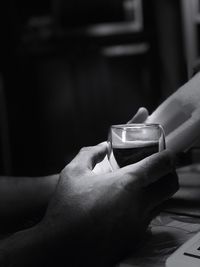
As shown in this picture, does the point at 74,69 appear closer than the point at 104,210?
No

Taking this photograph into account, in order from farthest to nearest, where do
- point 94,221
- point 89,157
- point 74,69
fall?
point 74,69 < point 89,157 < point 94,221

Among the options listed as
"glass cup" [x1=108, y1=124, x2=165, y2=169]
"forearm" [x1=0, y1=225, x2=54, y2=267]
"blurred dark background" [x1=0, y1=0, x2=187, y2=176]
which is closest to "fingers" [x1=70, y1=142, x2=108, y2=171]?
"glass cup" [x1=108, y1=124, x2=165, y2=169]

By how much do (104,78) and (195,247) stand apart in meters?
3.16

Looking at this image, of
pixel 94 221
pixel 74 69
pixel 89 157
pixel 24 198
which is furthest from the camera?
pixel 74 69

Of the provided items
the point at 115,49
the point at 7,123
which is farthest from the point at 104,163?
the point at 115,49

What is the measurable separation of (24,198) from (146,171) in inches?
14.6

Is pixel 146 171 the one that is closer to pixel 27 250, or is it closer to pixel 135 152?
pixel 135 152

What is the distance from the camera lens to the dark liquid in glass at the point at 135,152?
85cm

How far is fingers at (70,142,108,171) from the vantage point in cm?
82

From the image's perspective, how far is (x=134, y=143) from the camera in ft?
2.80

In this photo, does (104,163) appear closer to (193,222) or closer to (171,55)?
(193,222)

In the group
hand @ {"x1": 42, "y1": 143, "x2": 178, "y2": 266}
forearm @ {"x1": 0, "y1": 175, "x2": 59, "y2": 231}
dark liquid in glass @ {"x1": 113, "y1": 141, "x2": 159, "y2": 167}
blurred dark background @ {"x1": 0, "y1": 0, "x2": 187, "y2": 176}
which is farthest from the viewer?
blurred dark background @ {"x1": 0, "y1": 0, "x2": 187, "y2": 176}

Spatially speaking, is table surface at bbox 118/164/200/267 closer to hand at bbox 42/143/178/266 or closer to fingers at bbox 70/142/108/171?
hand at bbox 42/143/178/266

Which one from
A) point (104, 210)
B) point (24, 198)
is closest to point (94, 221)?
point (104, 210)
